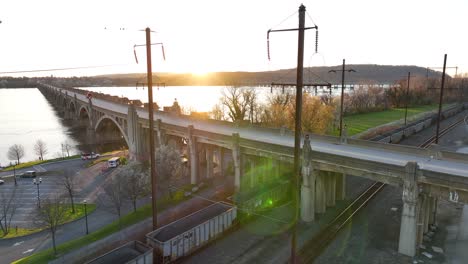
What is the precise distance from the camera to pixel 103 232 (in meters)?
30.4

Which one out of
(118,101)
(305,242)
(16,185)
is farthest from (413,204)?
(118,101)

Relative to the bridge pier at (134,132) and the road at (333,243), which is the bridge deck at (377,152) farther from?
the bridge pier at (134,132)

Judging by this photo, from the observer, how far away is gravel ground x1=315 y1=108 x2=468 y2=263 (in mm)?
22938

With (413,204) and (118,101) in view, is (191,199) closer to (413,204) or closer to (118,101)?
(413,204)

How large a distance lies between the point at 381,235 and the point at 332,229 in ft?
Answer: 12.7

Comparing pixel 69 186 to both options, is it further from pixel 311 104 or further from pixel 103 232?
pixel 311 104

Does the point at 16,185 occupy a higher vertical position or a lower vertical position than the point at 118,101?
lower

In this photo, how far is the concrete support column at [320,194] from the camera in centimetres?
2993

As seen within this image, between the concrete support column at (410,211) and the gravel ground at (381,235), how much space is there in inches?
30.6

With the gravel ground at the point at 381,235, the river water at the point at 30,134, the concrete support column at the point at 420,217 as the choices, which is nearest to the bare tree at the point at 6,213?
the gravel ground at the point at 381,235

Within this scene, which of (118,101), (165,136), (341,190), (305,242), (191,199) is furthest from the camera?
(118,101)

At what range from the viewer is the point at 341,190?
33.7 metres

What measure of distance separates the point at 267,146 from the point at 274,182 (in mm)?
7627

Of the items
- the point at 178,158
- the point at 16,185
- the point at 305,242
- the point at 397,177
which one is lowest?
the point at 16,185
